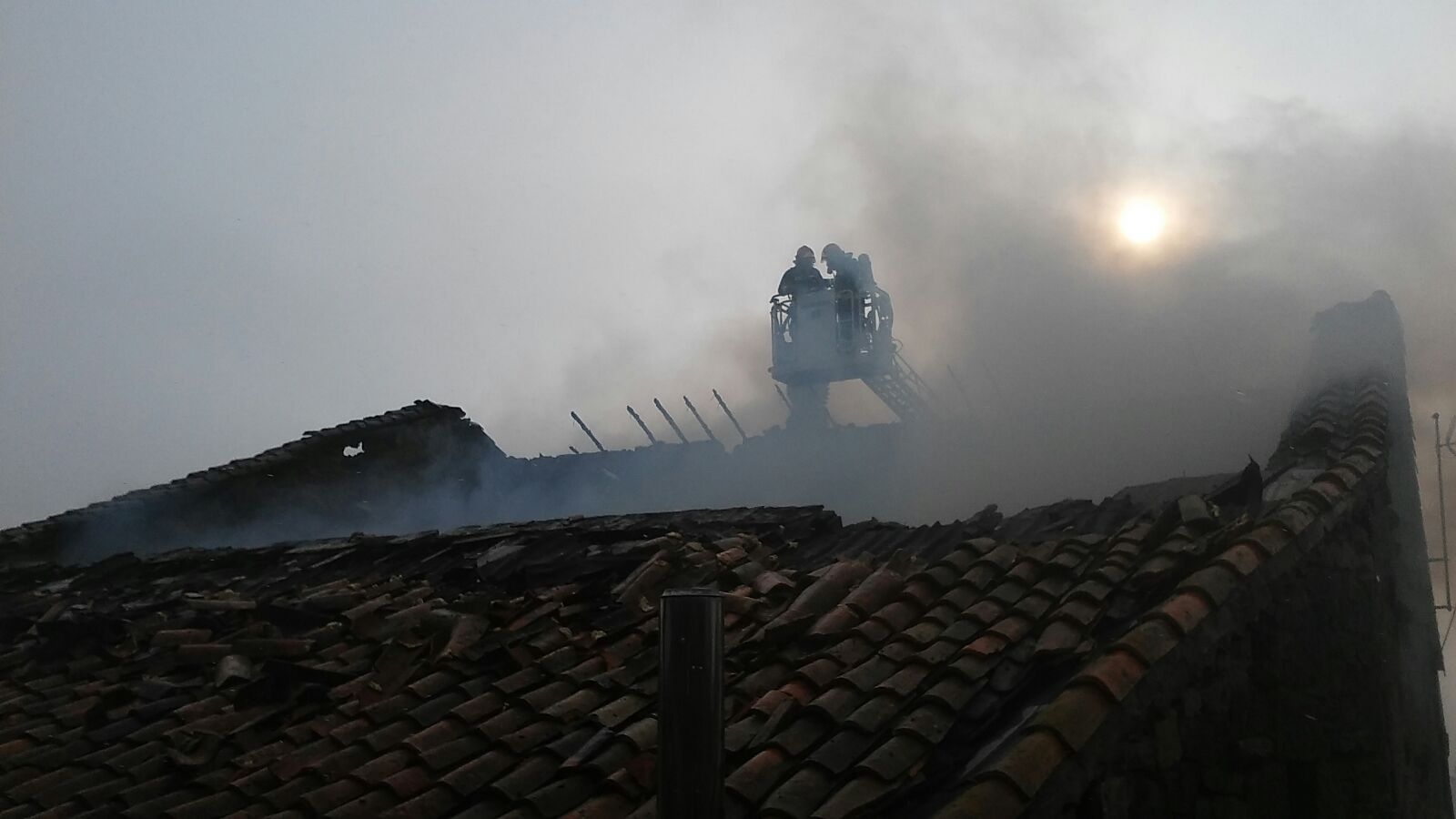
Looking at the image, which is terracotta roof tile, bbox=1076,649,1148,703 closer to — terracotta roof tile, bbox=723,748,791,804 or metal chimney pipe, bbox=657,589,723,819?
terracotta roof tile, bbox=723,748,791,804

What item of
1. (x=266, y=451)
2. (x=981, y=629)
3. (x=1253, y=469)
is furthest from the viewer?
(x=266, y=451)

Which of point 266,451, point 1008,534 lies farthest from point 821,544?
point 266,451

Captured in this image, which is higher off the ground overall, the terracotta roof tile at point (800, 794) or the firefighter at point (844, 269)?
the firefighter at point (844, 269)

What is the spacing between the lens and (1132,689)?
13.1 ft

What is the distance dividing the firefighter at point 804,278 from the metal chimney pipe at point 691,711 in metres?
26.7

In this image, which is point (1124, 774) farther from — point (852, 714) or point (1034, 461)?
point (1034, 461)

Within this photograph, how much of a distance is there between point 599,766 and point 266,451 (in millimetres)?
14060

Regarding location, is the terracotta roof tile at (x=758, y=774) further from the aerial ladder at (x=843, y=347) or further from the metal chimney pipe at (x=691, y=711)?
the aerial ladder at (x=843, y=347)

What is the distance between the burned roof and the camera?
4.26m

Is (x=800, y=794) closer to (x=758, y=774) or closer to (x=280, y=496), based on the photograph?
(x=758, y=774)

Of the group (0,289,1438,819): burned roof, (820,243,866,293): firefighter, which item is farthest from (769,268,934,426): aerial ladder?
(0,289,1438,819): burned roof

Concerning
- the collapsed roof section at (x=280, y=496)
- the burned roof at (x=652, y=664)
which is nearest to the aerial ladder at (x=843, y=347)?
the collapsed roof section at (x=280, y=496)

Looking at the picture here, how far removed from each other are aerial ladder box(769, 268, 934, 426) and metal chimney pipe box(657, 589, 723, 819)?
24991 millimetres

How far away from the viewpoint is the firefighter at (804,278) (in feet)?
96.2
